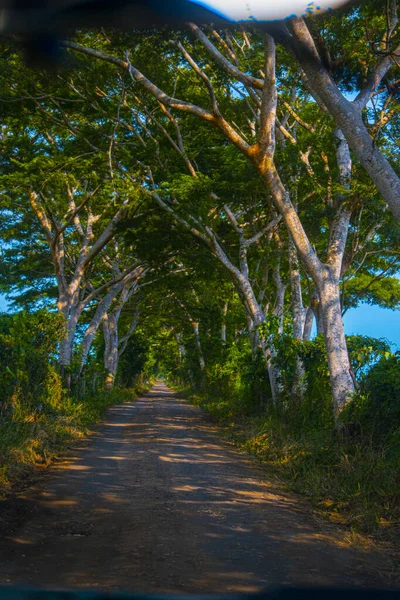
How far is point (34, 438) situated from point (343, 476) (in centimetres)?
533

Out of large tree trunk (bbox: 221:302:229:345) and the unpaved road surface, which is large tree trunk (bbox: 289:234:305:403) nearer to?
the unpaved road surface

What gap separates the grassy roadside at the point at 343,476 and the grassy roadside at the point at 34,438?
358 cm

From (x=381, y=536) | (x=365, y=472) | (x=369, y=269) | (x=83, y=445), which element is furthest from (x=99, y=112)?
(x=369, y=269)

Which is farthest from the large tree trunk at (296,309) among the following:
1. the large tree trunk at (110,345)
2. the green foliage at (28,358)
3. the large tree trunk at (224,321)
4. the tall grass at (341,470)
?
the large tree trunk at (110,345)

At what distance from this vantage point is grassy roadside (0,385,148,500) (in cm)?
815

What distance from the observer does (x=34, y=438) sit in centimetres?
1037

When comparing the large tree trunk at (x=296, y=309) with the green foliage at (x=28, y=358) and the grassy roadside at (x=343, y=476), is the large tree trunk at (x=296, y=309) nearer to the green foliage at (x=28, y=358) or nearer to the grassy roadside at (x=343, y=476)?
the grassy roadside at (x=343, y=476)

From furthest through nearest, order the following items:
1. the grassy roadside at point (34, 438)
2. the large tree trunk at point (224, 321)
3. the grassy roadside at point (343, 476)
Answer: the large tree trunk at point (224, 321), the grassy roadside at point (34, 438), the grassy roadside at point (343, 476)

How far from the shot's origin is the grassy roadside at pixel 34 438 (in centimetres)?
815

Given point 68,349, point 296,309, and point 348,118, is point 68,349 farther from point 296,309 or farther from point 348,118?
point 348,118

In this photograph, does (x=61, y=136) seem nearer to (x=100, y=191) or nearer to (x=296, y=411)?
(x=100, y=191)

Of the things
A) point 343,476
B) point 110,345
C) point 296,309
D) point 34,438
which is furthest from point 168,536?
point 110,345

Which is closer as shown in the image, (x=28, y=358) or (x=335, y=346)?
(x=335, y=346)

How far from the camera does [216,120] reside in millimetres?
10023
